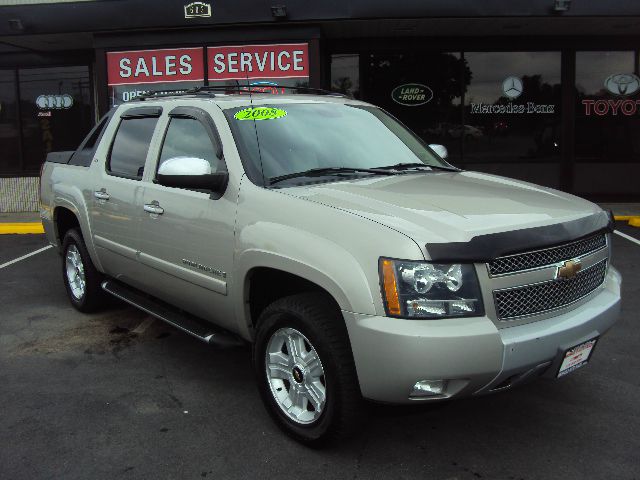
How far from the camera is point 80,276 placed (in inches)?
228

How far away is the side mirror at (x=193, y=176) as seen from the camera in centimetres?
359

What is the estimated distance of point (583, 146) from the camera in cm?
1295

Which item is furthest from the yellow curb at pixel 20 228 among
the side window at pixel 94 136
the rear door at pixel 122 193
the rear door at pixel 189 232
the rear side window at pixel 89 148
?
the rear door at pixel 189 232

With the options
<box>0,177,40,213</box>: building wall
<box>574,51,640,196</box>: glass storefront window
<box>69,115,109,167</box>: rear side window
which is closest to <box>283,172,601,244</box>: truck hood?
<box>69,115,109,167</box>: rear side window

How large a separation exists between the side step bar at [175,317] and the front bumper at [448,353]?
1.20 m

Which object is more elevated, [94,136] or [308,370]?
[94,136]

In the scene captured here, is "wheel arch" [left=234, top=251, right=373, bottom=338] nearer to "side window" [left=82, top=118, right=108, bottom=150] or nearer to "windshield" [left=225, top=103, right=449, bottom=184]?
"windshield" [left=225, top=103, right=449, bottom=184]

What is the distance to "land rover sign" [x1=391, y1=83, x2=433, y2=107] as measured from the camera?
42.2 feet

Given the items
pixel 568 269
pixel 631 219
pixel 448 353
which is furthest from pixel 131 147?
pixel 631 219

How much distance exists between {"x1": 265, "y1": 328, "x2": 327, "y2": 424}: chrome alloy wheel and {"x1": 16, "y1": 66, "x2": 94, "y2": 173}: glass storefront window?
11.1 m

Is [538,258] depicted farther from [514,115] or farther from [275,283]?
[514,115]

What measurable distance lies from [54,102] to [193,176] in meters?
11.1

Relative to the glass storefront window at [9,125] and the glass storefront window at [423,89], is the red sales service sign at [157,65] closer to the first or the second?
the glass storefront window at [9,125]

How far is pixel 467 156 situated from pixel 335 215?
10438 millimetres
